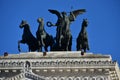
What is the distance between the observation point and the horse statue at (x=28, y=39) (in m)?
117

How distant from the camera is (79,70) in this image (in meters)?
110

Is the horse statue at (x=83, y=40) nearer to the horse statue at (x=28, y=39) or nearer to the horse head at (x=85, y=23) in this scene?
the horse head at (x=85, y=23)

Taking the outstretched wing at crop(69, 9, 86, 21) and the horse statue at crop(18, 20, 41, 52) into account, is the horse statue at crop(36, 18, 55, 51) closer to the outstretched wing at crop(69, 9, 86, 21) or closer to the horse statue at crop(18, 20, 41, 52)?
the horse statue at crop(18, 20, 41, 52)

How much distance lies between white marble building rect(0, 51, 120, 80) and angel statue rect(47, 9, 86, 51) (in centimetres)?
441

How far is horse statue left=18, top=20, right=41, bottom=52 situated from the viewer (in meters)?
117

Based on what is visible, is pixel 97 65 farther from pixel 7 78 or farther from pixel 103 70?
pixel 7 78

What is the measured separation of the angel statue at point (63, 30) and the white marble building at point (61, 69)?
4408 millimetres

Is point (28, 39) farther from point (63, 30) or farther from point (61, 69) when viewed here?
point (61, 69)

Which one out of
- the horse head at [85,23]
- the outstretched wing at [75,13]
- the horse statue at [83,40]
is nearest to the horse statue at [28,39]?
the horse statue at [83,40]

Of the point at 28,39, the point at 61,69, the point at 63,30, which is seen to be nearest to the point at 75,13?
the point at 63,30

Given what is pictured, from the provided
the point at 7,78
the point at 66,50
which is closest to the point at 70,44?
the point at 66,50

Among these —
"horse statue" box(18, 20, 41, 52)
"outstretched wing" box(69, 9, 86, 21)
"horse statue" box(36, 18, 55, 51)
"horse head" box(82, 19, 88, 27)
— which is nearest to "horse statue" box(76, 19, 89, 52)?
"horse head" box(82, 19, 88, 27)

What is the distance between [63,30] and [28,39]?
3.51m

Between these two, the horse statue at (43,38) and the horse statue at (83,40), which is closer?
the horse statue at (83,40)
